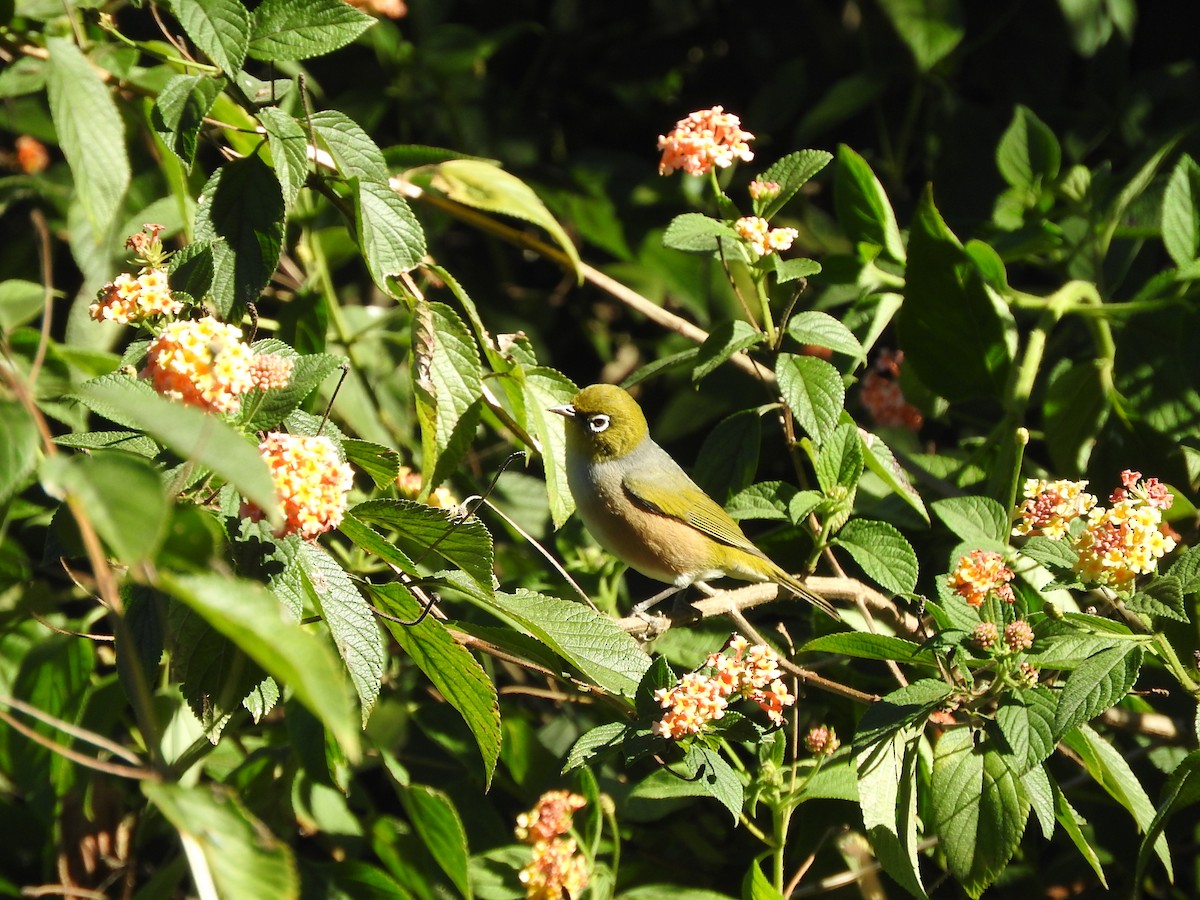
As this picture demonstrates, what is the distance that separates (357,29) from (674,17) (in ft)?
7.82

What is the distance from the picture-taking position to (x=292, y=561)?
6.16 ft

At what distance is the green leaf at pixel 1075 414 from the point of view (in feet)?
10.2

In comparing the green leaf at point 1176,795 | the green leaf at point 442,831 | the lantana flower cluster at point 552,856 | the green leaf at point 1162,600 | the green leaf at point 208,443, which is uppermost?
the green leaf at point 208,443

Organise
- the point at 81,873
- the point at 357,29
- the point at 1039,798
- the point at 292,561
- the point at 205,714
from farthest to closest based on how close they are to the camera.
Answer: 1. the point at 81,873
2. the point at 357,29
3. the point at 1039,798
4. the point at 205,714
5. the point at 292,561

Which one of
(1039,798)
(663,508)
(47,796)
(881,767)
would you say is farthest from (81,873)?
(1039,798)

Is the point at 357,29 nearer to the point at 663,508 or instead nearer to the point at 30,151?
the point at 663,508

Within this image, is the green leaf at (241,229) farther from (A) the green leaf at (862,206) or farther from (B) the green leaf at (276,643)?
(A) the green leaf at (862,206)

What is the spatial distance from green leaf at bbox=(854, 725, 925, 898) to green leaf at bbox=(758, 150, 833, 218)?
1185 millimetres

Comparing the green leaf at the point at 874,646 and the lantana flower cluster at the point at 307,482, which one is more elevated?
the lantana flower cluster at the point at 307,482

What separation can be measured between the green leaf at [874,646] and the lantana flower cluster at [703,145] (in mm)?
1101

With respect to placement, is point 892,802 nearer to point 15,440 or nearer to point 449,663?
point 449,663

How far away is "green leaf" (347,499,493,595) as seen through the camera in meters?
2.06

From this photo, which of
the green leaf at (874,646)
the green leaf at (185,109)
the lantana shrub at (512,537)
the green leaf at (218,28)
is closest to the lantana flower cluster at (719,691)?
the lantana shrub at (512,537)

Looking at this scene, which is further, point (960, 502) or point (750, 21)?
point (750, 21)
